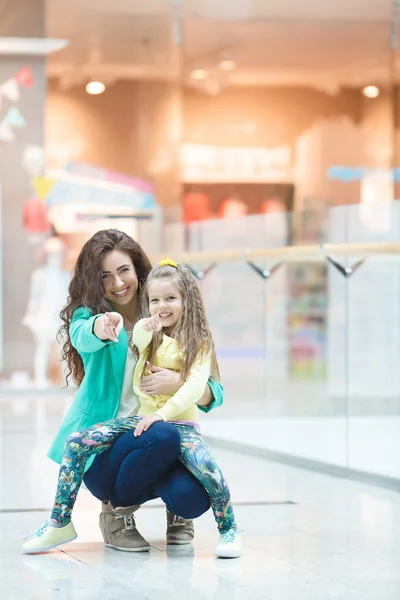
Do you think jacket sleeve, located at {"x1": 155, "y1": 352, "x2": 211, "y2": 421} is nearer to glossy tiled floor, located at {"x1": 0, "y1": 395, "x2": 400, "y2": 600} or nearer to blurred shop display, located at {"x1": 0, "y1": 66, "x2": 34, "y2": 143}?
glossy tiled floor, located at {"x1": 0, "y1": 395, "x2": 400, "y2": 600}

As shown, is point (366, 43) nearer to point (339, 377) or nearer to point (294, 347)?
point (294, 347)

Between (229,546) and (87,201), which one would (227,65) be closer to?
(87,201)

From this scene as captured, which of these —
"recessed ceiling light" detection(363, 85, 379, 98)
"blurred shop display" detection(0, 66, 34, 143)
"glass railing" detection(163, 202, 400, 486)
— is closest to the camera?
"glass railing" detection(163, 202, 400, 486)

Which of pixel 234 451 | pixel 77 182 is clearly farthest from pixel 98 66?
pixel 234 451

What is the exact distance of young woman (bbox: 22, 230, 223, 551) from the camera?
367cm

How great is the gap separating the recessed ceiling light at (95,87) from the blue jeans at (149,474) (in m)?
8.15

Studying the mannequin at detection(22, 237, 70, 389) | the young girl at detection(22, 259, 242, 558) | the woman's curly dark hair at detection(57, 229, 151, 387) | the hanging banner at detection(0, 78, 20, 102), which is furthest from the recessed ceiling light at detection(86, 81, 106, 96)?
the young girl at detection(22, 259, 242, 558)

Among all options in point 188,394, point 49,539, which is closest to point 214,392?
point 188,394

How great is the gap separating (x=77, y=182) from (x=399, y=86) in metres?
3.44

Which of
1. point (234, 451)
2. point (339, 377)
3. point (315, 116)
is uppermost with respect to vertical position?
point (315, 116)

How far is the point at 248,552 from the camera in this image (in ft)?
12.5

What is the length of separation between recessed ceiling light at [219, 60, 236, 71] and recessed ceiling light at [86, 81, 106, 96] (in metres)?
1.20

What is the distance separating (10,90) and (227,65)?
2.16 m

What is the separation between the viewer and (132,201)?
1147 cm
